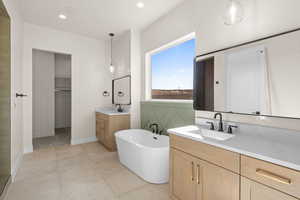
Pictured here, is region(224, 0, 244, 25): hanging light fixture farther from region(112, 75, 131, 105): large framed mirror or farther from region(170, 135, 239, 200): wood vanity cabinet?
region(112, 75, 131, 105): large framed mirror

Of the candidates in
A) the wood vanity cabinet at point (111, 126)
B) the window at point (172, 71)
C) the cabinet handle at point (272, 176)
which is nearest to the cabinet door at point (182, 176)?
the cabinet handle at point (272, 176)

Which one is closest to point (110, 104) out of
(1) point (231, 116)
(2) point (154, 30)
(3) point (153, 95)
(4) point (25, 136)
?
(3) point (153, 95)

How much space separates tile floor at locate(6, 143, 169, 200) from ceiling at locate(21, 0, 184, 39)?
274cm

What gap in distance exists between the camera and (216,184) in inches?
46.5

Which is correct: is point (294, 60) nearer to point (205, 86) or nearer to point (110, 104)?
point (205, 86)

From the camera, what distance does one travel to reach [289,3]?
4.17 feet

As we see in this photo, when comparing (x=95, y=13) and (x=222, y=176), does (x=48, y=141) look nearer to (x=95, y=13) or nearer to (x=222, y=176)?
(x=95, y=13)

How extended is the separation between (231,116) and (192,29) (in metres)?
1.38

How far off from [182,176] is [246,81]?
1188 mm

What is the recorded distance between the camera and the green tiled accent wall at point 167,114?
2.26 metres

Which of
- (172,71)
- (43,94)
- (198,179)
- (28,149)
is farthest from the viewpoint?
(43,94)

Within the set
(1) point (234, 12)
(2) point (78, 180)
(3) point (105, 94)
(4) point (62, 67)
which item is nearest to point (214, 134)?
(1) point (234, 12)

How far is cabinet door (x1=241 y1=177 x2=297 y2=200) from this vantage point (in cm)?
87

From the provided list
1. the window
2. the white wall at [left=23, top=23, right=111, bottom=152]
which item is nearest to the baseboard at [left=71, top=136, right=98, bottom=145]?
the white wall at [left=23, top=23, right=111, bottom=152]
